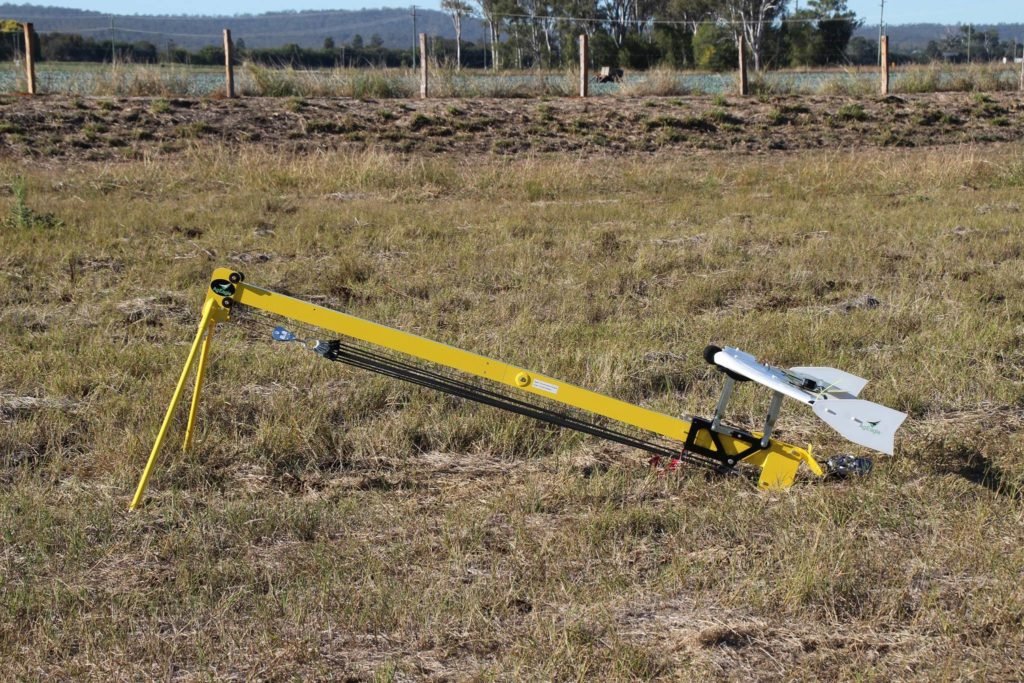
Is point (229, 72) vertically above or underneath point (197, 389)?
above

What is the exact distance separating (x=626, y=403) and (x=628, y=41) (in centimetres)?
4775

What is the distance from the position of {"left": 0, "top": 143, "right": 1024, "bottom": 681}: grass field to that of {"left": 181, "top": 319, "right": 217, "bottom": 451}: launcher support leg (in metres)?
0.13

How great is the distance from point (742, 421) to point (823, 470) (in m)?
0.89

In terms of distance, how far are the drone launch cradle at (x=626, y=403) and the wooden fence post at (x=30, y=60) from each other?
64.6 ft

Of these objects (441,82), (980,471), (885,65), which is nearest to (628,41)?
(885,65)

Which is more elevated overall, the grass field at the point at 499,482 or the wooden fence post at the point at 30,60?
the wooden fence post at the point at 30,60

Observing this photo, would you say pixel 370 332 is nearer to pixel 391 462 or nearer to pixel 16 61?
pixel 391 462

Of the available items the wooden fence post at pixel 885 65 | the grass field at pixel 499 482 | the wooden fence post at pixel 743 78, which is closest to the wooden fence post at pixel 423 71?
the wooden fence post at pixel 743 78

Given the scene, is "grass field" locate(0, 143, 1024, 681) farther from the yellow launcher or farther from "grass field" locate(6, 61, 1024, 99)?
"grass field" locate(6, 61, 1024, 99)

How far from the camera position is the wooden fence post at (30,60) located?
2244cm

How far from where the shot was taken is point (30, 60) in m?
22.6

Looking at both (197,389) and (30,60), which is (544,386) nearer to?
(197,389)

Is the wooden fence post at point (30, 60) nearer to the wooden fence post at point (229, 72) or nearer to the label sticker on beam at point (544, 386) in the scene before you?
the wooden fence post at point (229, 72)

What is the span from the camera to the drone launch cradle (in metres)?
4.65
